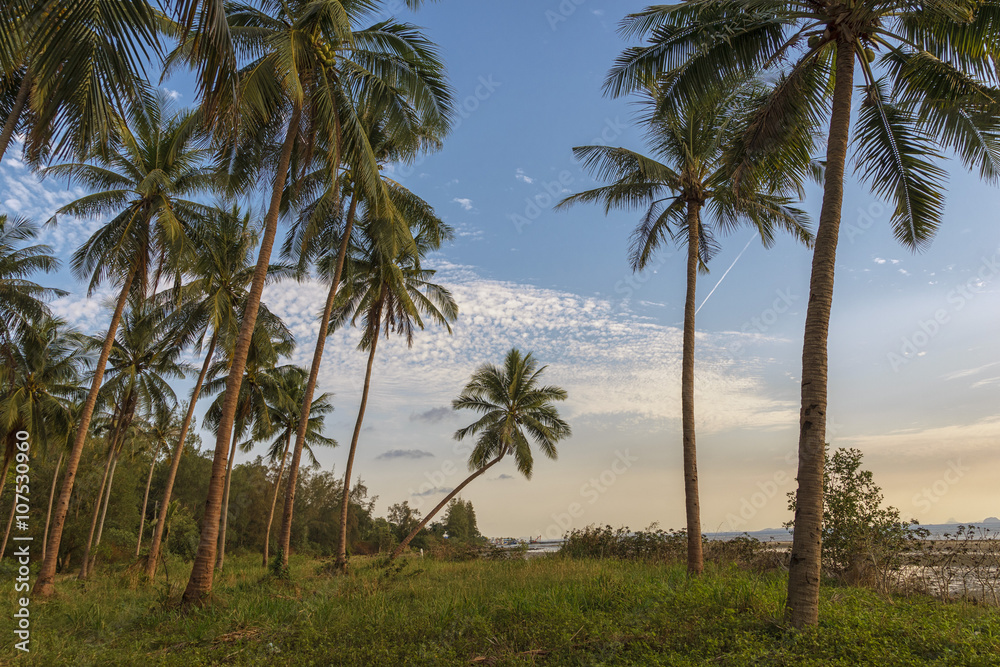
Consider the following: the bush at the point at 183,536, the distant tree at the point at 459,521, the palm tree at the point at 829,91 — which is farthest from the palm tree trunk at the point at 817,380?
the distant tree at the point at 459,521

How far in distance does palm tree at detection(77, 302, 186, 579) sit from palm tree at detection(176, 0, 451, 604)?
8392mm

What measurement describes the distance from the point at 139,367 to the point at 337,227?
8881mm

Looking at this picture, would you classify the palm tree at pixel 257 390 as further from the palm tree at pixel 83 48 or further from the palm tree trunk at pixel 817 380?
the palm tree trunk at pixel 817 380

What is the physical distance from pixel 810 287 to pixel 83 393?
26.7 metres

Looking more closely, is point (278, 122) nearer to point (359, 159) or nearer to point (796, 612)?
point (359, 159)

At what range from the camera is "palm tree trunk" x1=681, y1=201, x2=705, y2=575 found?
11.3m

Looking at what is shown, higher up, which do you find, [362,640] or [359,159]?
[359,159]

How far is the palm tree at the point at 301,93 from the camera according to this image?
355 inches

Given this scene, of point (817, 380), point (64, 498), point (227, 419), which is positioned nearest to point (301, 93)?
point (227, 419)

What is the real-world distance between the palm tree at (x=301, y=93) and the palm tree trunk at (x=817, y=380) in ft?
23.5

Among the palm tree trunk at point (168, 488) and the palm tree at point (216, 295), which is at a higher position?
the palm tree at point (216, 295)

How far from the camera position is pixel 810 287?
696 cm

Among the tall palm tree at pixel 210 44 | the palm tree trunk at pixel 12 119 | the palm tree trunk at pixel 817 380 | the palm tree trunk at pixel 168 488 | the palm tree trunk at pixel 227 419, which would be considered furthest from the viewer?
the palm tree trunk at pixel 168 488

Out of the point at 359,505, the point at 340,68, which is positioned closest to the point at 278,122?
the point at 340,68
